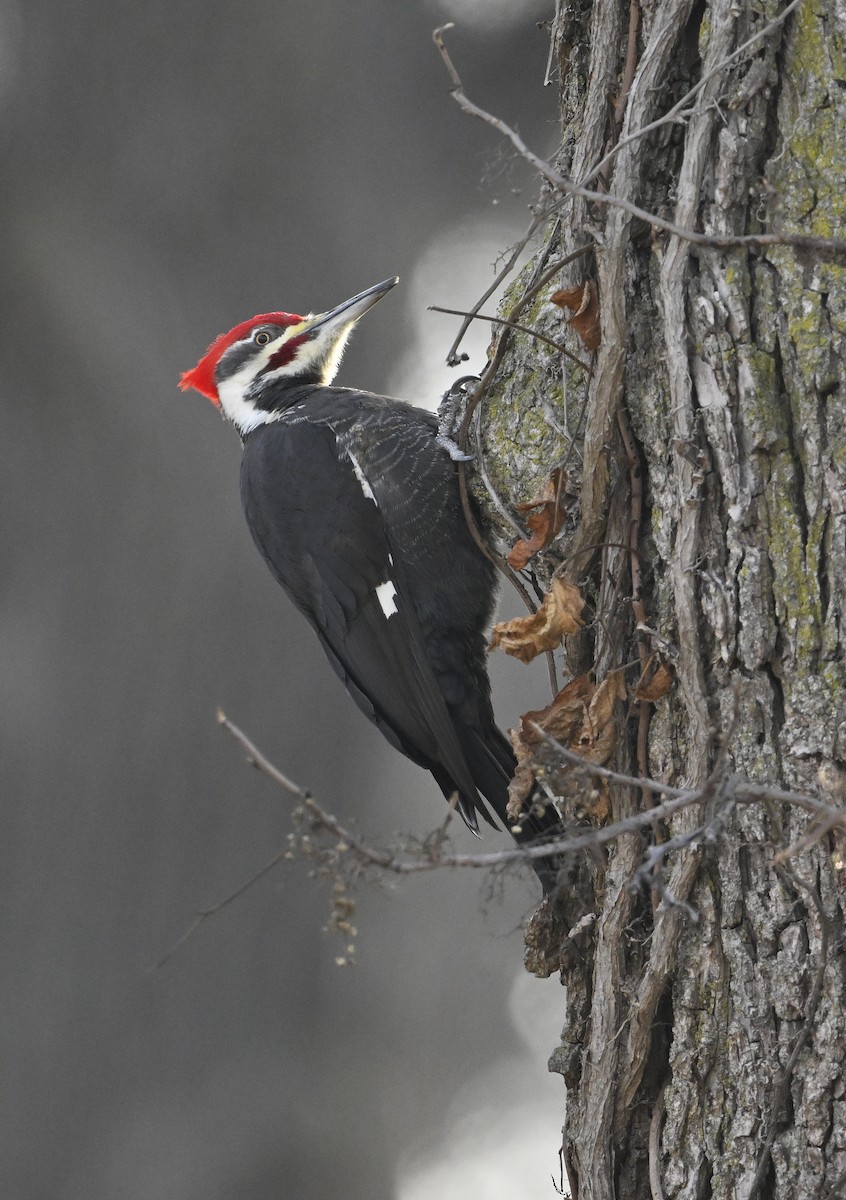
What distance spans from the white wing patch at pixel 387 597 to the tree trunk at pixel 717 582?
767 mm

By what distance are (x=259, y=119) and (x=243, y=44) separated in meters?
0.23

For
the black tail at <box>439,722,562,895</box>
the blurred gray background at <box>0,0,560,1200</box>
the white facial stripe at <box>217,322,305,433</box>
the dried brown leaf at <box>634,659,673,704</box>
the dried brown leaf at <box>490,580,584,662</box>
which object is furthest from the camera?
the blurred gray background at <box>0,0,560,1200</box>

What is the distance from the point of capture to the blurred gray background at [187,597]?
3568 millimetres

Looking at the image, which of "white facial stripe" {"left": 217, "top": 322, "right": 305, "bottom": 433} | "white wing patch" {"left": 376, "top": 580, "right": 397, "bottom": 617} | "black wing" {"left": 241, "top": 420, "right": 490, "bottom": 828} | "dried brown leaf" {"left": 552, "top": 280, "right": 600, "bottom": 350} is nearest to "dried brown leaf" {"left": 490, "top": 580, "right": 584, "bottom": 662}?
"dried brown leaf" {"left": 552, "top": 280, "right": 600, "bottom": 350}

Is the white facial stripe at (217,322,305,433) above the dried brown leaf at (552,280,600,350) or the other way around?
above

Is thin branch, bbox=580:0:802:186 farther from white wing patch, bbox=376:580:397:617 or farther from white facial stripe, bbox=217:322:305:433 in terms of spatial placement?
white facial stripe, bbox=217:322:305:433

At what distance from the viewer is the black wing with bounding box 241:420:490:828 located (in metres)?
2.37

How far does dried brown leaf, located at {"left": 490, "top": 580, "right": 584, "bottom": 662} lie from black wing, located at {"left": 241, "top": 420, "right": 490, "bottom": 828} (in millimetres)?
552

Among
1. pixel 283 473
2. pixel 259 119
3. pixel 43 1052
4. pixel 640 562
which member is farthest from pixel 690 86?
pixel 43 1052

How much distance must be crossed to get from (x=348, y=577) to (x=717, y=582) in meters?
1.07

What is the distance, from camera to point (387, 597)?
7.94ft

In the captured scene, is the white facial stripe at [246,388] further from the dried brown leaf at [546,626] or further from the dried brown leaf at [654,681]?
the dried brown leaf at [654,681]

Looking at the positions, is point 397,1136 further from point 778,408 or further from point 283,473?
point 778,408

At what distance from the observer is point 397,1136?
12.8ft
